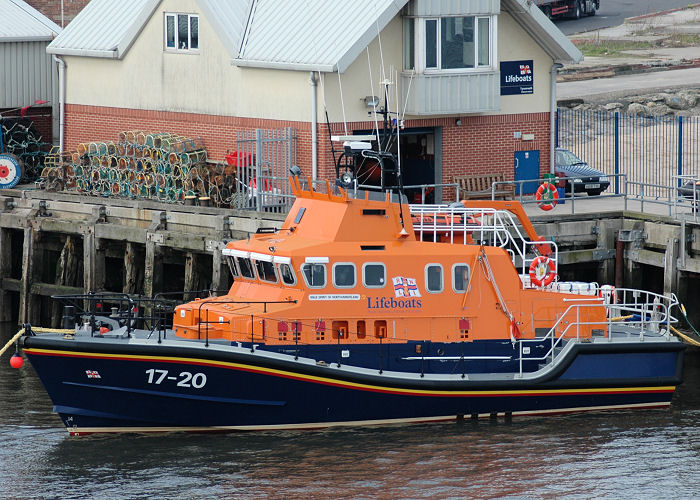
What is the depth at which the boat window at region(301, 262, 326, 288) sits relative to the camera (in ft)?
69.9

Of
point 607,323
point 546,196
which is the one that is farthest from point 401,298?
point 546,196

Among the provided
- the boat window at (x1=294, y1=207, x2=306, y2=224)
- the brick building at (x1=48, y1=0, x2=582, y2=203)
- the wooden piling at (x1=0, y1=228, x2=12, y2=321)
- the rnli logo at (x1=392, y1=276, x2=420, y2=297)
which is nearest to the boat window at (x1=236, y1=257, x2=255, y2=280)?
the boat window at (x1=294, y1=207, x2=306, y2=224)

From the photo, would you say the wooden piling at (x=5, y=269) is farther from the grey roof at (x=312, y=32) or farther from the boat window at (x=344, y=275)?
the boat window at (x=344, y=275)

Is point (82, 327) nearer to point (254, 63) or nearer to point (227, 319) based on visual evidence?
point (227, 319)

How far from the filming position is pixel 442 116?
29688 mm

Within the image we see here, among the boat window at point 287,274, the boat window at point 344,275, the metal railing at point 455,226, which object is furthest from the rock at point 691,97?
the boat window at point 287,274

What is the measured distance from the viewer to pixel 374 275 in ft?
70.5

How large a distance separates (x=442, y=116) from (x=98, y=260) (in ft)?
25.0

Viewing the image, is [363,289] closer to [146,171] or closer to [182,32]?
[146,171]

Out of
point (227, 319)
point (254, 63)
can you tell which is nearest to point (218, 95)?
point (254, 63)

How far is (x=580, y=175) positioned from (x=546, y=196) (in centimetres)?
341

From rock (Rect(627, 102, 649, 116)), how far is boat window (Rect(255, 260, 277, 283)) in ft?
73.6

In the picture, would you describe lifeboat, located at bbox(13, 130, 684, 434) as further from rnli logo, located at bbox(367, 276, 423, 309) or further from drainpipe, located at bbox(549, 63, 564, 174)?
drainpipe, located at bbox(549, 63, 564, 174)

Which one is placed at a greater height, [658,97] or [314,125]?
[658,97]
